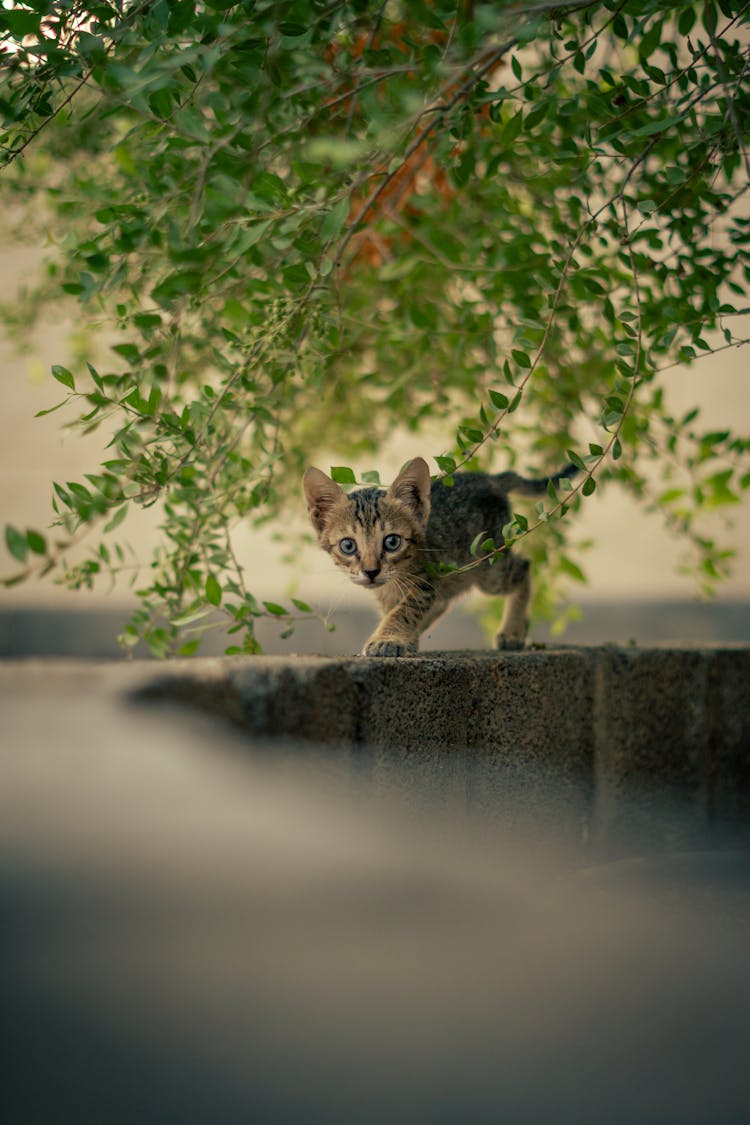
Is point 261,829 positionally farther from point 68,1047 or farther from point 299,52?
point 299,52

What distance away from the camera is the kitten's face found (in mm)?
1316

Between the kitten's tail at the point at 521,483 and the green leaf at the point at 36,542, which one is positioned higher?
the kitten's tail at the point at 521,483

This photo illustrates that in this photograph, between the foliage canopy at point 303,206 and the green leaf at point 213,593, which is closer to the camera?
the foliage canopy at point 303,206

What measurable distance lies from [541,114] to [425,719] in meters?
0.72

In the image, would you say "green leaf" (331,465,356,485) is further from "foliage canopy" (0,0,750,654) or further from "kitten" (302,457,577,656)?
"kitten" (302,457,577,656)

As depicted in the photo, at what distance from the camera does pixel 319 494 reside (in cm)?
136

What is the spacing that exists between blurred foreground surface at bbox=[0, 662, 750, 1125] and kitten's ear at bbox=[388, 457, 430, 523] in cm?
43

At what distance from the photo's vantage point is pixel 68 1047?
794 millimetres

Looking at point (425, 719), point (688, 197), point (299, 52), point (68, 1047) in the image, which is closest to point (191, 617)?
point (425, 719)

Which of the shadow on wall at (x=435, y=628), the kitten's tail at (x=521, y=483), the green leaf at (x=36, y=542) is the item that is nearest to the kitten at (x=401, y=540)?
the kitten's tail at (x=521, y=483)

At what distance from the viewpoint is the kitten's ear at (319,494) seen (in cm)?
134

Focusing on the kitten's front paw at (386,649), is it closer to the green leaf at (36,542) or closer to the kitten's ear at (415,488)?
the kitten's ear at (415,488)

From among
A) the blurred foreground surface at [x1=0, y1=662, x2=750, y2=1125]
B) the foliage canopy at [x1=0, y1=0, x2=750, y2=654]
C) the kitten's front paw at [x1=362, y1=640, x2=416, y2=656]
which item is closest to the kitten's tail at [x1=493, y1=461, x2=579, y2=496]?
the foliage canopy at [x1=0, y1=0, x2=750, y2=654]

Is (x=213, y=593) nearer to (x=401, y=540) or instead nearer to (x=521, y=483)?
(x=401, y=540)
